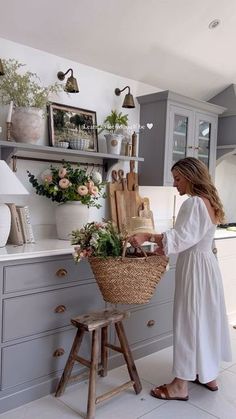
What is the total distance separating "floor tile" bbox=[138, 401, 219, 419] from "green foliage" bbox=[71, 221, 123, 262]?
962 mm

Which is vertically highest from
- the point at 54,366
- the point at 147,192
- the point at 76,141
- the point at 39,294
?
the point at 76,141

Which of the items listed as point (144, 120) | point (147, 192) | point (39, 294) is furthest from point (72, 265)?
point (144, 120)

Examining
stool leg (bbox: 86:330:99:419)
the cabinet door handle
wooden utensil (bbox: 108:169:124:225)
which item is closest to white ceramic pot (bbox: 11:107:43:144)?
wooden utensil (bbox: 108:169:124:225)

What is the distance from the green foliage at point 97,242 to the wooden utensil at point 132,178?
4.06 feet

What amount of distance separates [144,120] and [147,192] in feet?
2.11

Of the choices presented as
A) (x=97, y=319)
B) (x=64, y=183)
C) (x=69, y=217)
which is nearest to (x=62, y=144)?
(x=64, y=183)

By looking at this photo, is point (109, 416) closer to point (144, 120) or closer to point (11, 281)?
point (11, 281)

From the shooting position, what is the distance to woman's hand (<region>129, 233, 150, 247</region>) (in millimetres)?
2207

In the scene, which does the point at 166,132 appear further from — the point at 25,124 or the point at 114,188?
the point at 25,124

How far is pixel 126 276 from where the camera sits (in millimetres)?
2107

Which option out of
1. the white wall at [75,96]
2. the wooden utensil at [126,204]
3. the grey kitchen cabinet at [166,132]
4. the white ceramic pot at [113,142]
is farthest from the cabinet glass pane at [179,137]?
the white ceramic pot at [113,142]

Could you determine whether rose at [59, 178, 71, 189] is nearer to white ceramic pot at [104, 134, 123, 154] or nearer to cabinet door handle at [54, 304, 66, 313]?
white ceramic pot at [104, 134, 123, 154]

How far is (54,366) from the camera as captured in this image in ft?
8.02

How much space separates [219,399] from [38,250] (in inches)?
57.1
